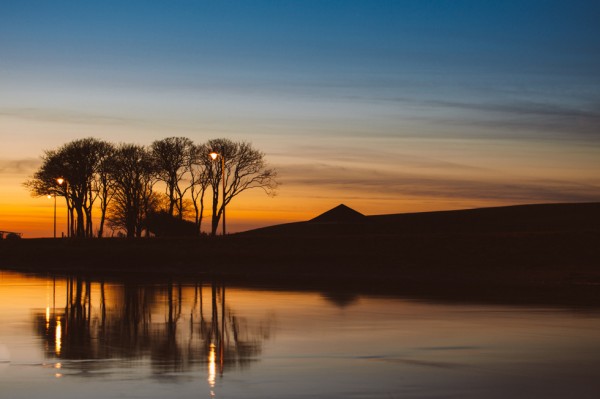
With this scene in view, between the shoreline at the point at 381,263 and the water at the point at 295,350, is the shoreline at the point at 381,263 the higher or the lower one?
the higher one

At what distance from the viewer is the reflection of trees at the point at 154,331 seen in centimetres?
1677

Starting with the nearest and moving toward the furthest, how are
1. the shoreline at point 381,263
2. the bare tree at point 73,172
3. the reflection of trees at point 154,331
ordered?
the reflection of trees at point 154,331, the shoreline at point 381,263, the bare tree at point 73,172

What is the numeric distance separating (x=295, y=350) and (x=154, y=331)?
4.85 metres

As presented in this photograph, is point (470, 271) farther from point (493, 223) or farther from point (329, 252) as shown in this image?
point (493, 223)

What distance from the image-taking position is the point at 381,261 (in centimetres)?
5781

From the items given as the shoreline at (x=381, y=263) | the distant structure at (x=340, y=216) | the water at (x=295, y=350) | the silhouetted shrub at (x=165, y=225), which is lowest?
the water at (x=295, y=350)

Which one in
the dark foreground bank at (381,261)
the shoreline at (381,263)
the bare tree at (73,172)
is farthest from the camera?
the bare tree at (73,172)

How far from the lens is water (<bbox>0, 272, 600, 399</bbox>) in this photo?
13.3 metres

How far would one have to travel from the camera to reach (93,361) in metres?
16.1

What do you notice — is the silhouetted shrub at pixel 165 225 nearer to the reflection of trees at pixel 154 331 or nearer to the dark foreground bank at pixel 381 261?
the dark foreground bank at pixel 381 261

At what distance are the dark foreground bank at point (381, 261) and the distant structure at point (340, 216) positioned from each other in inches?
1193

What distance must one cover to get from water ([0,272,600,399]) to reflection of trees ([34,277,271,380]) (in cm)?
4

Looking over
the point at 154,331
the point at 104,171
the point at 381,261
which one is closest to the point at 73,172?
the point at 104,171

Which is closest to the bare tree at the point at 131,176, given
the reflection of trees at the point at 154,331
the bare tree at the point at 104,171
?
the bare tree at the point at 104,171
